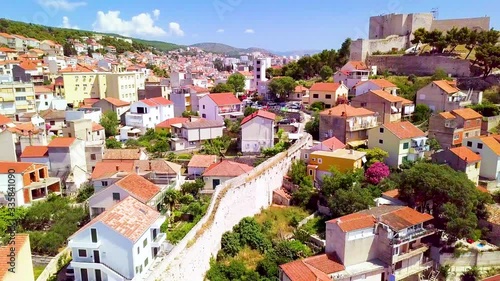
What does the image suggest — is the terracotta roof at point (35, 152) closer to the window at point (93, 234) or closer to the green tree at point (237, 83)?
the window at point (93, 234)

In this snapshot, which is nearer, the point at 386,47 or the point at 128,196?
the point at 128,196

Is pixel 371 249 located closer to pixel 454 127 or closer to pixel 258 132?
pixel 454 127

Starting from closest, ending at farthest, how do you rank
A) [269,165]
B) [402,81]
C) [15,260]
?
[15,260]
[269,165]
[402,81]

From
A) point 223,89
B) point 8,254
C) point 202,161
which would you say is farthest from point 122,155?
point 223,89

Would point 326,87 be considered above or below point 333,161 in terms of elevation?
above

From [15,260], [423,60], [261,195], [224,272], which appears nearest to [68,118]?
[261,195]

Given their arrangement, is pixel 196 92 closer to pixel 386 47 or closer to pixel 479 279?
pixel 386 47

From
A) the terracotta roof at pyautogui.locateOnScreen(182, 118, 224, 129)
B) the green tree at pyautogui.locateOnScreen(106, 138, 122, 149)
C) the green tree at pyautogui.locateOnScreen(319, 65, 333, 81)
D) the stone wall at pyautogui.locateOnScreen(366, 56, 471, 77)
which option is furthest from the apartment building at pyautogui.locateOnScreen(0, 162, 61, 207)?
the stone wall at pyautogui.locateOnScreen(366, 56, 471, 77)
